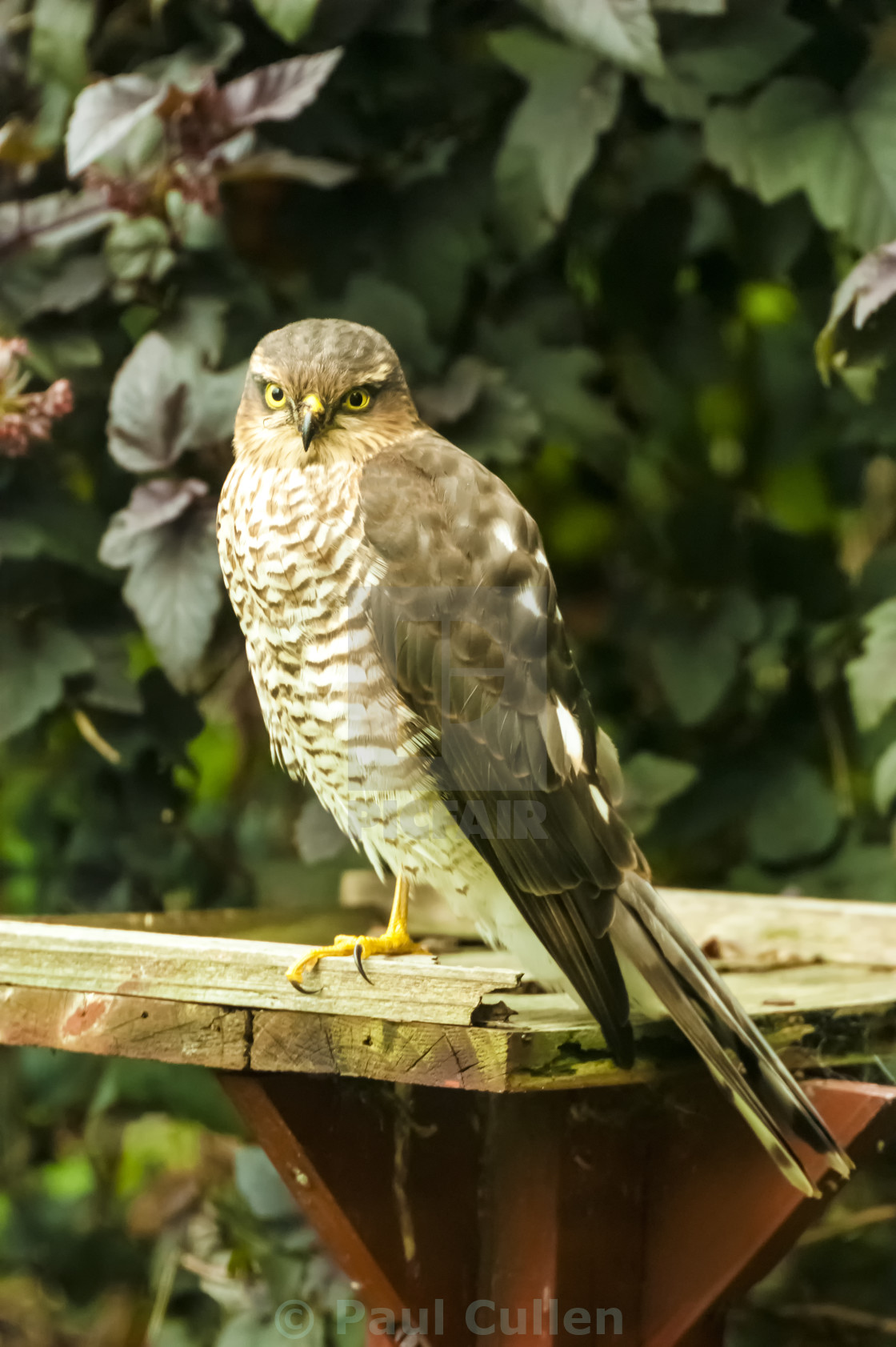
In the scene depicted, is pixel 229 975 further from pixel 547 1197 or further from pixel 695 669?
pixel 695 669

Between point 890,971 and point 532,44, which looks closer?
point 890,971

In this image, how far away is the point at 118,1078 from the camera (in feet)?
6.44

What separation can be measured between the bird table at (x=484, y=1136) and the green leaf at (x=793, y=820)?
591mm

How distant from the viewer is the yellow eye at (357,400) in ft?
4.46

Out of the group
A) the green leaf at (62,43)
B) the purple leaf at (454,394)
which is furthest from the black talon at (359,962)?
the green leaf at (62,43)

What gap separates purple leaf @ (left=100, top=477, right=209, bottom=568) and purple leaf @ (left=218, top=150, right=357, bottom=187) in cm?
39

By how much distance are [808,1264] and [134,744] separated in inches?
45.8

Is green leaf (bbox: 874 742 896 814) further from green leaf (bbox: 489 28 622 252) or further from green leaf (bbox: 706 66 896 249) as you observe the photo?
green leaf (bbox: 489 28 622 252)

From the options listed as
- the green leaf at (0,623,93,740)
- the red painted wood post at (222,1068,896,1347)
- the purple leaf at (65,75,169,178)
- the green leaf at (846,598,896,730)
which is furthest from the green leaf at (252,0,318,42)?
the red painted wood post at (222,1068,896,1347)

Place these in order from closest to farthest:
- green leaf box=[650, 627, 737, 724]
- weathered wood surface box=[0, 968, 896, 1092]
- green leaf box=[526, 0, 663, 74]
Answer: weathered wood surface box=[0, 968, 896, 1092]
green leaf box=[526, 0, 663, 74]
green leaf box=[650, 627, 737, 724]

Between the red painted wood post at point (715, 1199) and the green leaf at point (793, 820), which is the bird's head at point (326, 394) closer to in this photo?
the red painted wood post at point (715, 1199)

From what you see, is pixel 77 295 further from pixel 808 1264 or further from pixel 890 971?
pixel 808 1264

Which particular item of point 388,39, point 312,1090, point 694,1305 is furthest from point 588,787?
point 388,39

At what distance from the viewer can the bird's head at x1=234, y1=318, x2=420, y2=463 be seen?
133cm
